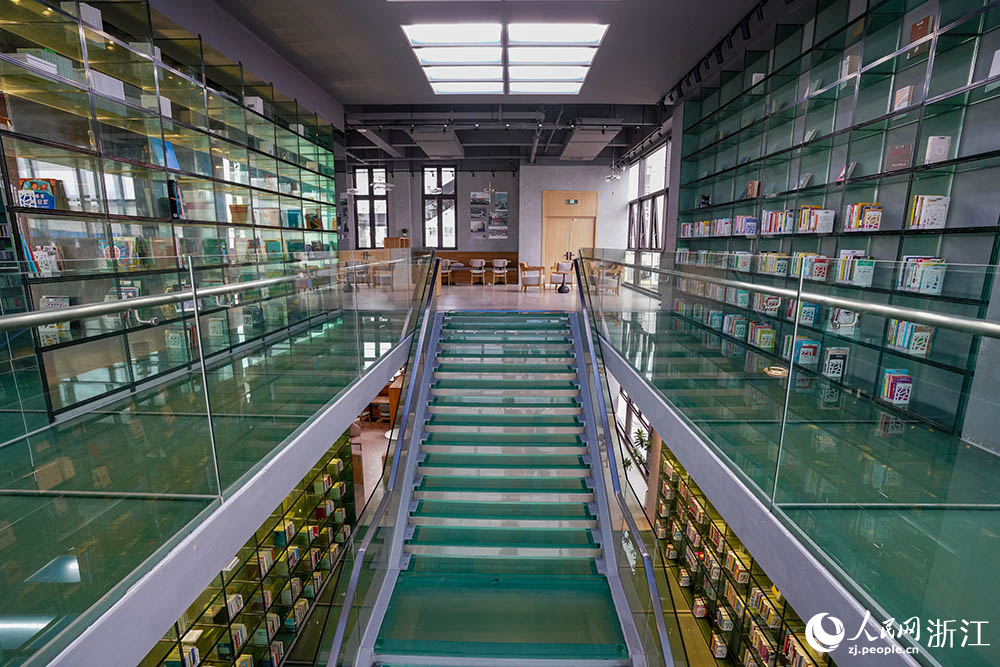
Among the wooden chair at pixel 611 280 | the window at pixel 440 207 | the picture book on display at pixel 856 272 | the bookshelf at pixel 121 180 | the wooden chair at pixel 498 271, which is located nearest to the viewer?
the picture book on display at pixel 856 272

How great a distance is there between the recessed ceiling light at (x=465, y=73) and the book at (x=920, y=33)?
4.80 meters

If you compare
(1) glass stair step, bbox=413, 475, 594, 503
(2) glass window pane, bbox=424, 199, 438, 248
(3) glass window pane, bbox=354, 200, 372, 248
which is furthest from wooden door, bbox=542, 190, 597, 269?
(1) glass stair step, bbox=413, 475, 594, 503

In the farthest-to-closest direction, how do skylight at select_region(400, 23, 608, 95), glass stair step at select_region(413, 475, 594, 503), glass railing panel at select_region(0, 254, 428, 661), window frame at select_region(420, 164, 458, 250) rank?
window frame at select_region(420, 164, 458, 250), skylight at select_region(400, 23, 608, 95), glass stair step at select_region(413, 475, 594, 503), glass railing panel at select_region(0, 254, 428, 661)

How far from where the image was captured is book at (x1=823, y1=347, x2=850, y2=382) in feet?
7.61

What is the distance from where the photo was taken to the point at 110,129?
4008 mm

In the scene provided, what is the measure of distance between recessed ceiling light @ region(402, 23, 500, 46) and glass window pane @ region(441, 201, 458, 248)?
32.2 ft

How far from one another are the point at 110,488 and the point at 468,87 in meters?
7.74

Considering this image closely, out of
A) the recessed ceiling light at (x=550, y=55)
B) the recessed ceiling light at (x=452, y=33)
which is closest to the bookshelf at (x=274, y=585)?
the recessed ceiling light at (x=452, y=33)

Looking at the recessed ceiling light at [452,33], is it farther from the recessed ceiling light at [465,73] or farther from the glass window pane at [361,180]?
the glass window pane at [361,180]

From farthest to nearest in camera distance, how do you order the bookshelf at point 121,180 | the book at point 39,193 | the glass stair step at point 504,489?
1. the glass stair step at point 504,489
2. the book at point 39,193
3. the bookshelf at point 121,180

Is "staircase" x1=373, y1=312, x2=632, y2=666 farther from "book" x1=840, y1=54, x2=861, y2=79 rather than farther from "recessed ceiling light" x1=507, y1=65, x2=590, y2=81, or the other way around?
"book" x1=840, y1=54, x2=861, y2=79

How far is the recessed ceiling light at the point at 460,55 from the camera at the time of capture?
648 cm

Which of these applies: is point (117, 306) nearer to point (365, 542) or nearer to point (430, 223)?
point (365, 542)

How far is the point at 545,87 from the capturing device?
803 centimetres
